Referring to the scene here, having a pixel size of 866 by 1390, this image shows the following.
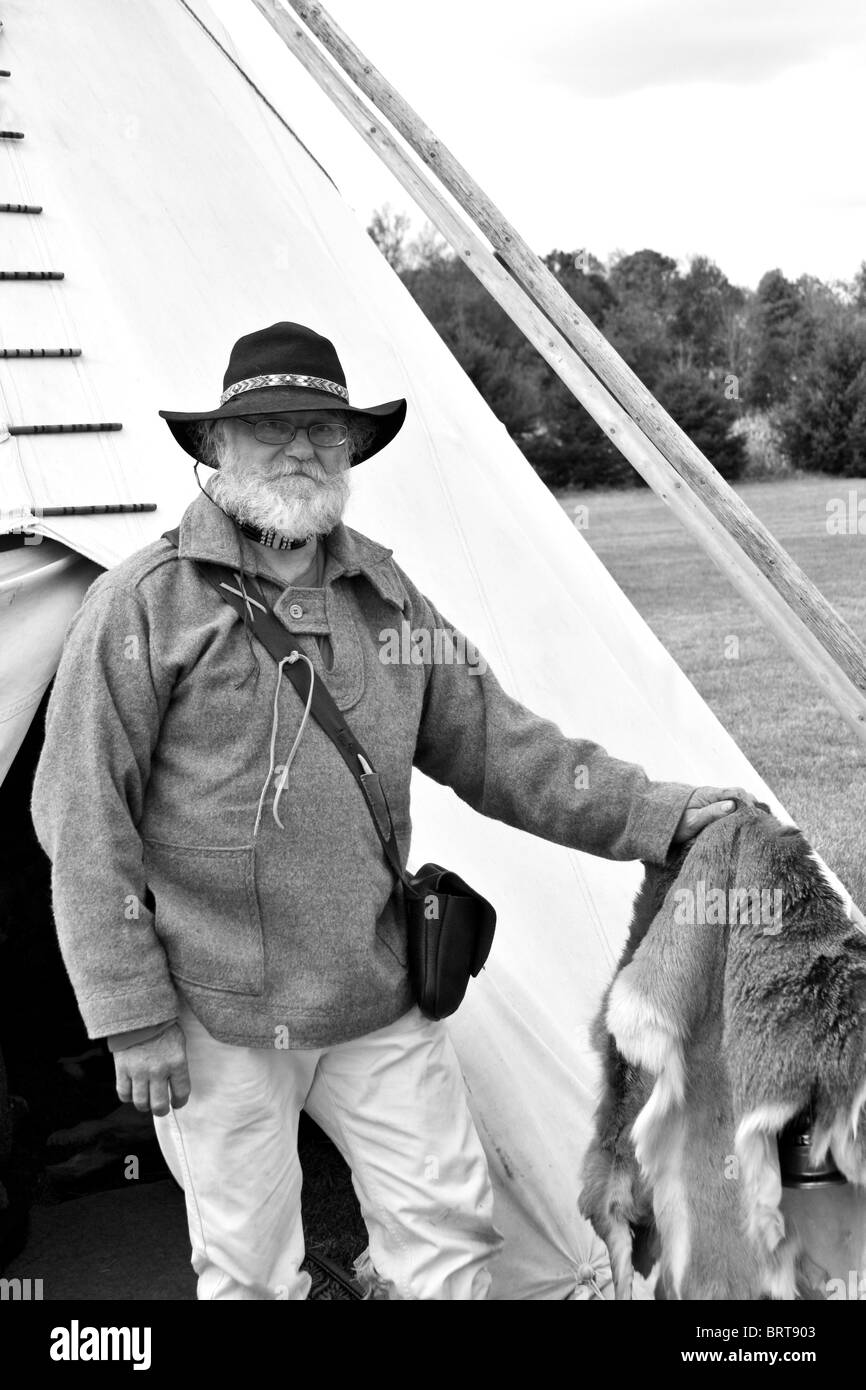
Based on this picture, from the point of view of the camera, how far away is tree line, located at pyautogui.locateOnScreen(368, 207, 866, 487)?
28969mm

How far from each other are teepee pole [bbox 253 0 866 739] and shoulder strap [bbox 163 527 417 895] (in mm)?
1148

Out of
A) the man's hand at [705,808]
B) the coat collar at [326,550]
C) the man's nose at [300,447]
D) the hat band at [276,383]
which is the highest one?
the hat band at [276,383]

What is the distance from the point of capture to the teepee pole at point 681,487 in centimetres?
319

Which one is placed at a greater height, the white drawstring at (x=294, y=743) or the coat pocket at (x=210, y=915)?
the white drawstring at (x=294, y=743)

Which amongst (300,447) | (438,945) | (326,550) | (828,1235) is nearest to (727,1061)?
(828,1235)

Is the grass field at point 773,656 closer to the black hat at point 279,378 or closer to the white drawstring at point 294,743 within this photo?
the black hat at point 279,378

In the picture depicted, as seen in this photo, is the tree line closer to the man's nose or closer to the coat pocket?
the man's nose

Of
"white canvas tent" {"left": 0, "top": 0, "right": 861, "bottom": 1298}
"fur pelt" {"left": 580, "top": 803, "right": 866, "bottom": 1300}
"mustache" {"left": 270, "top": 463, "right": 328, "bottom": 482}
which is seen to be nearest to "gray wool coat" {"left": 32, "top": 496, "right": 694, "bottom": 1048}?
"mustache" {"left": 270, "top": 463, "right": 328, "bottom": 482}

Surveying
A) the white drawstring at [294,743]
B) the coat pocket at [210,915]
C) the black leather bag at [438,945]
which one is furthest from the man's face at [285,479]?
the black leather bag at [438,945]

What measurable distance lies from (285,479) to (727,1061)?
1.25 meters

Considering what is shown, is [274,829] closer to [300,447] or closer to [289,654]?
[289,654]

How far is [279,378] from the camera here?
2.57 m
